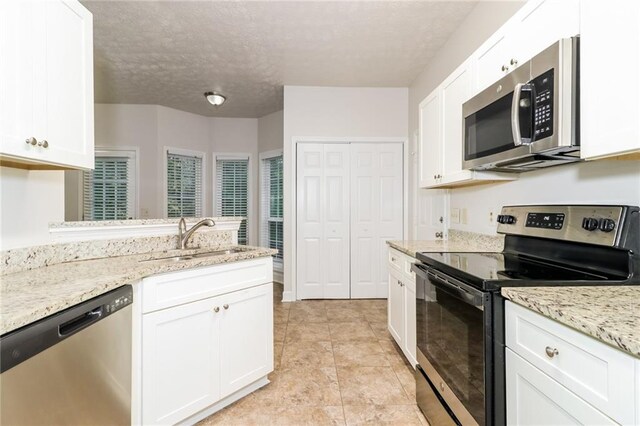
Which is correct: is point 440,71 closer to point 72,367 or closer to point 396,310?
point 396,310

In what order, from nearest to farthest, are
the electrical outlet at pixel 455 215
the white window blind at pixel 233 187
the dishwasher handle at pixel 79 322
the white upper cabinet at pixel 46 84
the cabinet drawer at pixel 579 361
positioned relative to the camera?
the cabinet drawer at pixel 579 361 < the dishwasher handle at pixel 79 322 < the white upper cabinet at pixel 46 84 < the electrical outlet at pixel 455 215 < the white window blind at pixel 233 187

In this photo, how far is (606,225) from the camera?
117cm

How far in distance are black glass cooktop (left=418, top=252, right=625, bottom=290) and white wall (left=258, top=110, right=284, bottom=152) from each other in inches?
150

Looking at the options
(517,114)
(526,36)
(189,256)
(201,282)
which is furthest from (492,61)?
(189,256)

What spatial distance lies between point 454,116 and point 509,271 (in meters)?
1.18

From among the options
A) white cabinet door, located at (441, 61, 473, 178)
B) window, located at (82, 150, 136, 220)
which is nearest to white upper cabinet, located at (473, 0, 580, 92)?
white cabinet door, located at (441, 61, 473, 178)

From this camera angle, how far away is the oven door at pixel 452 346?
113 cm

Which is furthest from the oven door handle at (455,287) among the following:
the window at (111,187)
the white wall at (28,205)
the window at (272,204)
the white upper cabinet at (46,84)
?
the window at (111,187)

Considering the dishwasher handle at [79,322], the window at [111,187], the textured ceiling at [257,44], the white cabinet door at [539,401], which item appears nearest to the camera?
the white cabinet door at [539,401]

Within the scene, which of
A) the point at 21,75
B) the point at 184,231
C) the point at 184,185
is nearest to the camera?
the point at 21,75

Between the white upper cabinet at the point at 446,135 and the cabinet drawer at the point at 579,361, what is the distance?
1.11 metres

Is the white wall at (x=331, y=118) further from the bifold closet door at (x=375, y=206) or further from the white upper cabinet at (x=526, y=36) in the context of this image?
the white upper cabinet at (x=526, y=36)

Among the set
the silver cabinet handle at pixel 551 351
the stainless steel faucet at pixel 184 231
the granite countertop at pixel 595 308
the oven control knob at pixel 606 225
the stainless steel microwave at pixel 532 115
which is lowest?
the silver cabinet handle at pixel 551 351

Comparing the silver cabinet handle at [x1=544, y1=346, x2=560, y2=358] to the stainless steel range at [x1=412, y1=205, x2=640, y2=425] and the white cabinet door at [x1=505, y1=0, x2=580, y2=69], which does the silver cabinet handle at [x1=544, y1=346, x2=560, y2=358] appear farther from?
the white cabinet door at [x1=505, y1=0, x2=580, y2=69]
